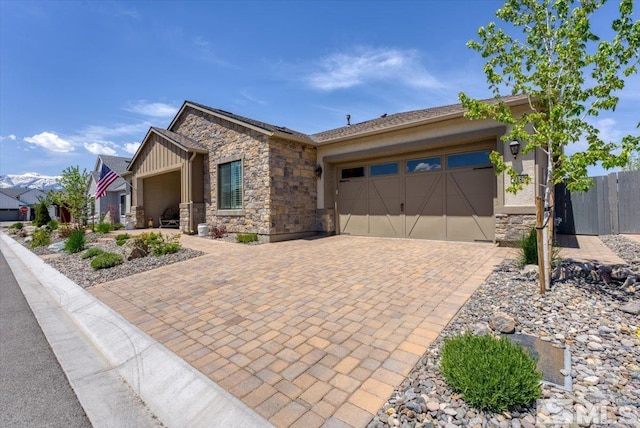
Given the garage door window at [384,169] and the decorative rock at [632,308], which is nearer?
the decorative rock at [632,308]

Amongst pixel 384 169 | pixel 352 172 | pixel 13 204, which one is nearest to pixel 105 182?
pixel 352 172

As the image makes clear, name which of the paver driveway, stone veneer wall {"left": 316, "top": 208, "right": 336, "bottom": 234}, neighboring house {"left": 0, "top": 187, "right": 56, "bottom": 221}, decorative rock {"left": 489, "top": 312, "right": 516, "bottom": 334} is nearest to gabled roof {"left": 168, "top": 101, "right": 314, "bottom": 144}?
stone veneer wall {"left": 316, "top": 208, "right": 336, "bottom": 234}

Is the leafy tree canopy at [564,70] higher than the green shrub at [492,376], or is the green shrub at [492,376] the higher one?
the leafy tree canopy at [564,70]

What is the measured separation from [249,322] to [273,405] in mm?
1481

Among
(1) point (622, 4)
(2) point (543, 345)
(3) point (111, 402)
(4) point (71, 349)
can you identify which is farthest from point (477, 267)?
(4) point (71, 349)

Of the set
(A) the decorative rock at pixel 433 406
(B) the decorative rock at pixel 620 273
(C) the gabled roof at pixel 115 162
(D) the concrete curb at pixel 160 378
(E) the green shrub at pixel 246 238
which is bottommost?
(D) the concrete curb at pixel 160 378

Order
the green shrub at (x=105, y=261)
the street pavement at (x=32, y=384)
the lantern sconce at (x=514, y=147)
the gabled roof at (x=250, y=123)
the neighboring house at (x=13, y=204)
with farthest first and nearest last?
the neighboring house at (x=13, y=204) → the gabled roof at (x=250, y=123) → the lantern sconce at (x=514, y=147) → the green shrub at (x=105, y=261) → the street pavement at (x=32, y=384)

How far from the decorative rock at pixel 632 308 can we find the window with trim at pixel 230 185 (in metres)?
10.3

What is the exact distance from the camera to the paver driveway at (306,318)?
223 cm

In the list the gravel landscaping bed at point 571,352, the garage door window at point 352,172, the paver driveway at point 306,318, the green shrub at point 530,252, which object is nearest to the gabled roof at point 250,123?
the garage door window at point 352,172

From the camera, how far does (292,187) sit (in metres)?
10.6

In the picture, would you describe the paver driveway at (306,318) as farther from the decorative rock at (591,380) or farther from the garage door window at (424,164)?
the garage door window at (424,164)

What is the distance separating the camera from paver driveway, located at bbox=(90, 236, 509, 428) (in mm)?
2234

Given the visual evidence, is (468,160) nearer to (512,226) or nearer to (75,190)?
(512,226)
